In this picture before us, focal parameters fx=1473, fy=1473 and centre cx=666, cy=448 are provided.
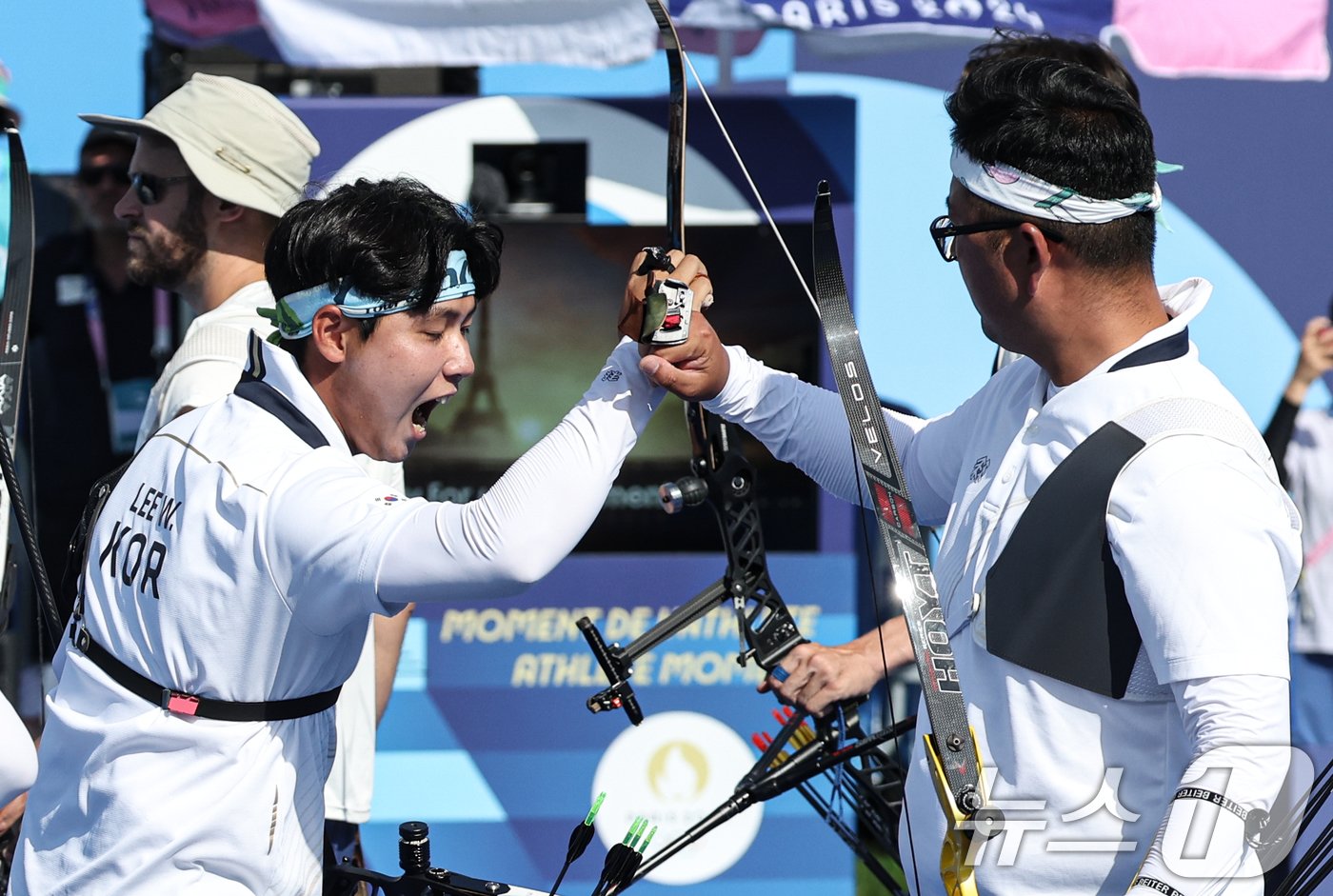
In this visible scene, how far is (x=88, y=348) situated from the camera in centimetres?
520

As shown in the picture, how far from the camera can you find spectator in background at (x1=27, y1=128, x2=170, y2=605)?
197 inches

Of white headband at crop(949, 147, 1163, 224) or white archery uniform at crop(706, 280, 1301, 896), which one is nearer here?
white archery uniform at crop(706, 280, 1301, 896)

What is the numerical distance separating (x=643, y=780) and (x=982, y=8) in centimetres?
261

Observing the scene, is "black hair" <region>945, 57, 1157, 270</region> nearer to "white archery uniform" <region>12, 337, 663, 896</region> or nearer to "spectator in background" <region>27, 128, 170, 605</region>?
"white archery uniform" <region>12, 337, 663, 896</region>

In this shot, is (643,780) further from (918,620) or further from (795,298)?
(918,620)

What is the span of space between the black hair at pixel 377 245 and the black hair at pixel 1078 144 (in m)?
0.74

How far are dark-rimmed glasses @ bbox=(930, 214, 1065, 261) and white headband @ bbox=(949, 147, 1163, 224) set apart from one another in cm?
2

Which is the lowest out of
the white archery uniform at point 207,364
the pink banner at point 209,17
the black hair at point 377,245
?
the white archery uniform at point 207,364

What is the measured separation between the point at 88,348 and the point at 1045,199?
4.13 meters

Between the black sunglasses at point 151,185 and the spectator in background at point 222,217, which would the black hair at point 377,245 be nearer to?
the spectator in background at point 222,217

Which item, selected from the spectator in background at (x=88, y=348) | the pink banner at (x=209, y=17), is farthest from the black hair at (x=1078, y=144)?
the spectator in background at (x=88, y=348)

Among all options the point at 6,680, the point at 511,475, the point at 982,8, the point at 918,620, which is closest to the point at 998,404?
the point at 918,620

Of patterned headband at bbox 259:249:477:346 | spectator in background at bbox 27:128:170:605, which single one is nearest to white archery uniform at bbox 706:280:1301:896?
patterned headband at bbox 259:249:477:346

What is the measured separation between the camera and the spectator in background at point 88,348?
16.4 feet
